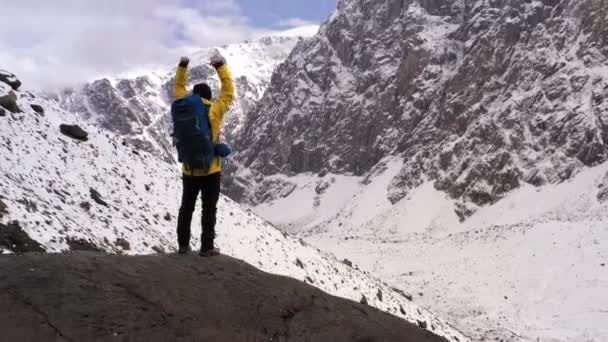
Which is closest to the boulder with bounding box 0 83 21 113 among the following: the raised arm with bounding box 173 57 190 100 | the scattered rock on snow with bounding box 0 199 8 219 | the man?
the scattered rock on snow with bounding box 0 199 8 219

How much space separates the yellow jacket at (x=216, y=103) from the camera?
21.8 feet

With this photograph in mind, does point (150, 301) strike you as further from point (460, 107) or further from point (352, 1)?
point (352, 1)

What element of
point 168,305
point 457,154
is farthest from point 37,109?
point 457,154

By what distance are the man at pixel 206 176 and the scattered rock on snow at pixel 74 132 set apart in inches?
695

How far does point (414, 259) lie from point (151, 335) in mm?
51023

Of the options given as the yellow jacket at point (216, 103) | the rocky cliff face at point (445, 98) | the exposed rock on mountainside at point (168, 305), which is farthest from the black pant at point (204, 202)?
the rocky cliff face at point (445, 98)

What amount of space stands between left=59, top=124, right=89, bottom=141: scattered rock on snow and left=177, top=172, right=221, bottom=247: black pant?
17790 millimetres

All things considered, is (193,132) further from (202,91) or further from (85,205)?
(85,205)

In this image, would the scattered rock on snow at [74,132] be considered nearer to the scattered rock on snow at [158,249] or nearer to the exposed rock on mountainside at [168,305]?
the scattered rock on snow at [158,249]

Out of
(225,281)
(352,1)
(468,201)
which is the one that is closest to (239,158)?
(352,1)

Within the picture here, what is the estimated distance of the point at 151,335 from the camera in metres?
4.58

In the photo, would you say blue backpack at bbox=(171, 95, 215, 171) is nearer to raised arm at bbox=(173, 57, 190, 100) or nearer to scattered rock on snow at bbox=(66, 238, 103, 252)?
raised arm at bbox=(173, 57, 190, 100)

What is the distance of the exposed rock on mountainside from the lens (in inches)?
174

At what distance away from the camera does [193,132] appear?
20.9ft
